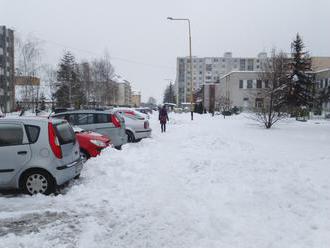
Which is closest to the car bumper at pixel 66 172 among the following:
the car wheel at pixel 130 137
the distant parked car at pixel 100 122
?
the distant parked car at pixel 100 122

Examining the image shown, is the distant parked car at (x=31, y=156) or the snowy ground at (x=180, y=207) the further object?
the distant parked car at (x=31, y=156)

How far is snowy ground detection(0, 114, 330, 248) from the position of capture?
17.4 feet

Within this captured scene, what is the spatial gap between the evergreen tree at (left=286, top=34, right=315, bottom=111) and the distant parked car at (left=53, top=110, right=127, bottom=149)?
36.8m

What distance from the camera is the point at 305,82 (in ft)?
158

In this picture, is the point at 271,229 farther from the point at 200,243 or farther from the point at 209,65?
the point at 209,65

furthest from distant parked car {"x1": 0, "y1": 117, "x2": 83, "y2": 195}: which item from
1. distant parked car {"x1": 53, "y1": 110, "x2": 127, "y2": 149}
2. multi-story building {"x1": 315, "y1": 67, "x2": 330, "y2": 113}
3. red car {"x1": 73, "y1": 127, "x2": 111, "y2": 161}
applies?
multi-story building {"x1": 315, "y1": 67, "x2": 330, "y2": 113}

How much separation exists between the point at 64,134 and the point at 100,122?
5391 millimetres

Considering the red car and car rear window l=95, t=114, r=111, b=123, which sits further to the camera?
car rear window l=95, t=114, r=111, b=123

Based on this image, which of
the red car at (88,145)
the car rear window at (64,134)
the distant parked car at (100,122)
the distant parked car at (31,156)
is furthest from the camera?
the distant parked car at (100,122)

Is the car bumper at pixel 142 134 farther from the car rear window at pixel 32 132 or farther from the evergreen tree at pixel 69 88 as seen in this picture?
the evergreen tree at pixel 69 88

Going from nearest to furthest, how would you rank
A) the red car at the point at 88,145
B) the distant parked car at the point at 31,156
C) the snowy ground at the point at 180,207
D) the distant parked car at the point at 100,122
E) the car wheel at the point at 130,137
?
the snowy ground at the point at 180,207, the distant parked car at the point at 31,156, the red car at the point at 88,145, the distant parked car at the point at 100,122, the car wheel at the point at 130,137

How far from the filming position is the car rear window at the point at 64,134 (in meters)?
7.92

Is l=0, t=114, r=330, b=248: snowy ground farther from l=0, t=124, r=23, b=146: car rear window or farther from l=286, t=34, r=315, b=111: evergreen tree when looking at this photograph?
l=286, t=34, r=315, b=111: evergreen tree

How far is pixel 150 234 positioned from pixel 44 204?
2.51 metres
